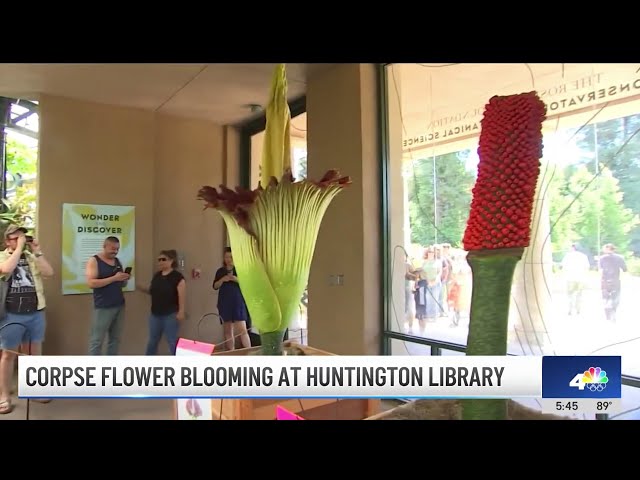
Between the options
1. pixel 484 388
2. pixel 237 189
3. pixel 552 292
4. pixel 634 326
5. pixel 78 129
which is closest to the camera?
pixel 237 189

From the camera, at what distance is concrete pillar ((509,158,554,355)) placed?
4.74 ft

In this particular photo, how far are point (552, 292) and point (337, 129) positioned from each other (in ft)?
4.66

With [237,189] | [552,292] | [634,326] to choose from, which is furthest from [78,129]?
[634,326]

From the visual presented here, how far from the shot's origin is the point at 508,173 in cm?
80

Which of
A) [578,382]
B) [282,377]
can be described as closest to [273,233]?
[282,377]

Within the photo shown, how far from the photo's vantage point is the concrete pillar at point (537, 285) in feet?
4.74

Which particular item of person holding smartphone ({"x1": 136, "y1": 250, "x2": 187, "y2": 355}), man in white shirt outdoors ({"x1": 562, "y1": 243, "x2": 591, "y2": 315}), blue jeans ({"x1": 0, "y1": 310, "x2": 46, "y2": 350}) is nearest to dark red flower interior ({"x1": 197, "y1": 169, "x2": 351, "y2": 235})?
man in white shirt outdoors ({"x1": 562, "y1": 243, "x2": 591, "y2": 315})

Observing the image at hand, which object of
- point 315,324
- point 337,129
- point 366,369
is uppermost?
point 337,129

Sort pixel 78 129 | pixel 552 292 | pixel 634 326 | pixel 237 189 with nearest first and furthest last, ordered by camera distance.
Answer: pixel 237 189
pixel 634 326
pixel 552 292
pixel 78 129

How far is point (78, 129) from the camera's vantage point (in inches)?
98.7

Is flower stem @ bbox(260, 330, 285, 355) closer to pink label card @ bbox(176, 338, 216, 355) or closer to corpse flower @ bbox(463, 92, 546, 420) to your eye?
pink label card @ bbox(176, 338, 216, 355)

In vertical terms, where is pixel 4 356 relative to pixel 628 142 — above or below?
below

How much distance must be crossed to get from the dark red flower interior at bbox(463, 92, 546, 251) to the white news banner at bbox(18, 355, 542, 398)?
0.27m

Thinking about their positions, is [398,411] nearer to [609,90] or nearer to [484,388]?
[484,388]
